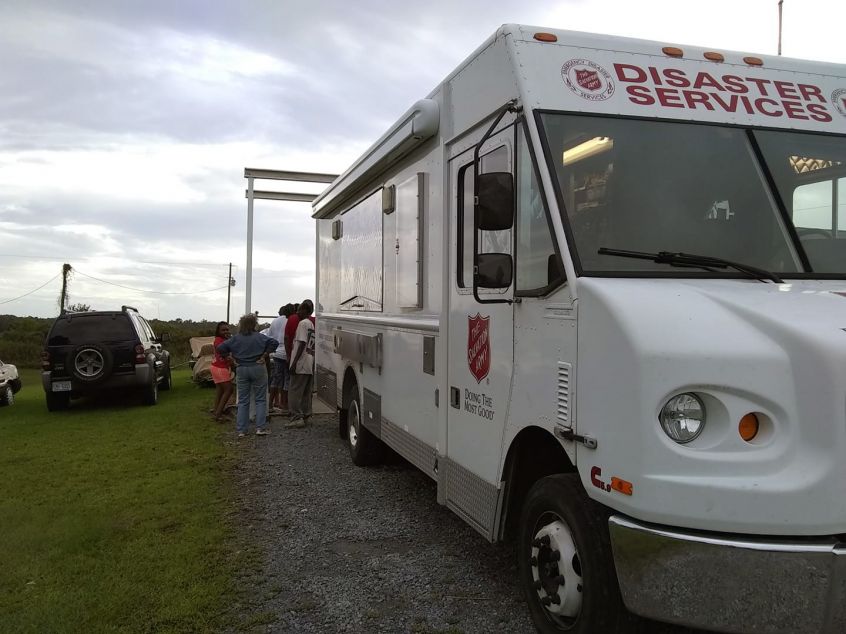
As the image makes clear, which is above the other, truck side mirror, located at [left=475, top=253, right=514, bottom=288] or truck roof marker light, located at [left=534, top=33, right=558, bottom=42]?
truck roof marker light, located at [left=534, top=33, right=558, bottom=42]

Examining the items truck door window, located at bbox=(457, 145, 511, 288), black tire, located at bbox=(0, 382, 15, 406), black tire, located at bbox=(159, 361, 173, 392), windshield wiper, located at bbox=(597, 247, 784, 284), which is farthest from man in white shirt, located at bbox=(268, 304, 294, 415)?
windshield wiper, located at bbox=(597, 247, 784, 284)

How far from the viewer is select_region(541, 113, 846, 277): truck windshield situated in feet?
10.5

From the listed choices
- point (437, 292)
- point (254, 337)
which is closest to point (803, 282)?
point (437, 292)

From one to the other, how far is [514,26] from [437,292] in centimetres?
176

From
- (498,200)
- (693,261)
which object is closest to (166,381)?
(498,200)

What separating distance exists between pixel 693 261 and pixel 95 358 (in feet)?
36.8

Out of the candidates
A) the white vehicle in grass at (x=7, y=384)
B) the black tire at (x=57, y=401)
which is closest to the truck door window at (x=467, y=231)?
the black tire at (x=57, y=401)

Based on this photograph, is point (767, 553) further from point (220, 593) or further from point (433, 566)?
point (220, 593)

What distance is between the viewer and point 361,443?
23.7 ft

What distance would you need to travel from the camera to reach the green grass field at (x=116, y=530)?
3.96 metres

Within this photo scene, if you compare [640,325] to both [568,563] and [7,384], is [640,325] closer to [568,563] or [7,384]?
[568,563]

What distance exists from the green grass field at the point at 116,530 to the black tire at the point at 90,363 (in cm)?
199

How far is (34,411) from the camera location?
12.8 metres

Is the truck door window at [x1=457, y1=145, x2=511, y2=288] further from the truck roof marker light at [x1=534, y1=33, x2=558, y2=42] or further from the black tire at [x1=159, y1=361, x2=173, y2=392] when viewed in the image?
the black tire at [x1=159, y1=361, x2=173, y2=392]
